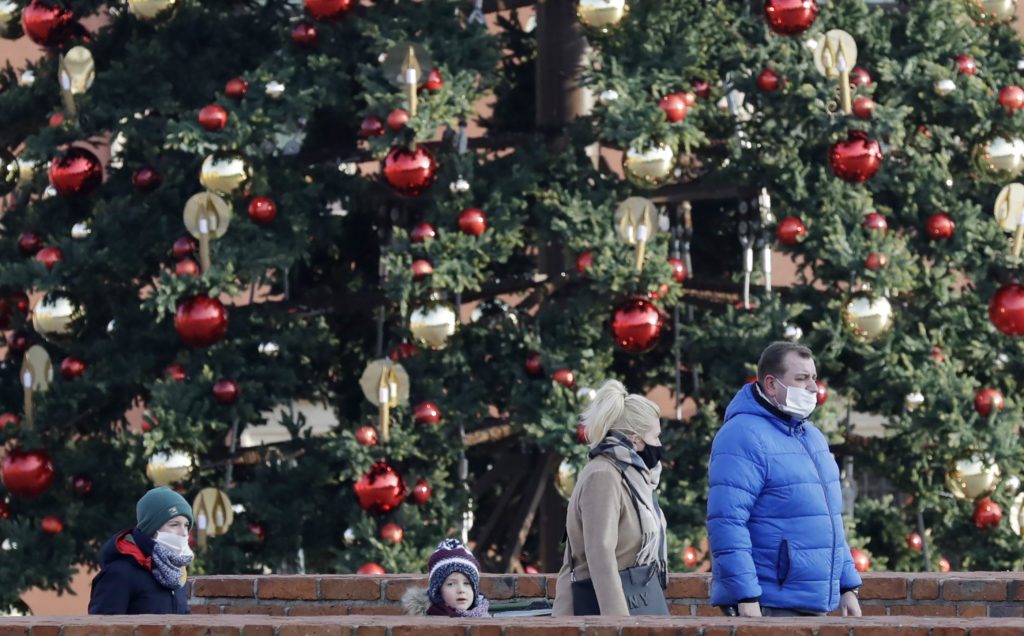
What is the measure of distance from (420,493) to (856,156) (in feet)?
8.70

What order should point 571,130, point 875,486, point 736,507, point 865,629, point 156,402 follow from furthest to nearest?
point 875,486, point 571,130, point 156,402, point 736,507, point 865,629

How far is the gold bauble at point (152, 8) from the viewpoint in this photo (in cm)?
1041

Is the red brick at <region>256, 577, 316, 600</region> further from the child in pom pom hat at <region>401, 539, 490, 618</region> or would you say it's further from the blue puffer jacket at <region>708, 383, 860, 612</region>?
the blue puffer jacket at <region>708, 383, 860, 612</region>

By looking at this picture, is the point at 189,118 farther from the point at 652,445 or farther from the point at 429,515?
the point at 652,445

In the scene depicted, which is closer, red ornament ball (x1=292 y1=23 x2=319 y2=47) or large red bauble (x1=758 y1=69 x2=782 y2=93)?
large red bauble (x1=758 y1=69 x2=782 y2=93)

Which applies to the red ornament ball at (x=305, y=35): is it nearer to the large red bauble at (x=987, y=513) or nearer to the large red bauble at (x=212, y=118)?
the large red bauble at (x=212, y=118)

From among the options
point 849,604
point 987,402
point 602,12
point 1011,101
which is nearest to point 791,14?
point 602,12

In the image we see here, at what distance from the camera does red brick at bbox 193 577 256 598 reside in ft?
27.2

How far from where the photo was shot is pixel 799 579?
20.1 feet

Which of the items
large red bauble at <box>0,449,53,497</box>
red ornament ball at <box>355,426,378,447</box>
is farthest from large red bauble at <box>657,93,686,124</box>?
large red bauble at <box>0,449,53,497</box>

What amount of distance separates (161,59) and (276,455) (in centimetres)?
211

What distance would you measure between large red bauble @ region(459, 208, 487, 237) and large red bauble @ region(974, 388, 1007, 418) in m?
2.57

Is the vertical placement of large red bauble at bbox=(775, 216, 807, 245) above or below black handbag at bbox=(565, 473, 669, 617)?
above

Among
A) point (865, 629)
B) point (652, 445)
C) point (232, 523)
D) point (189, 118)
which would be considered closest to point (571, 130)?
point (189, 118)
